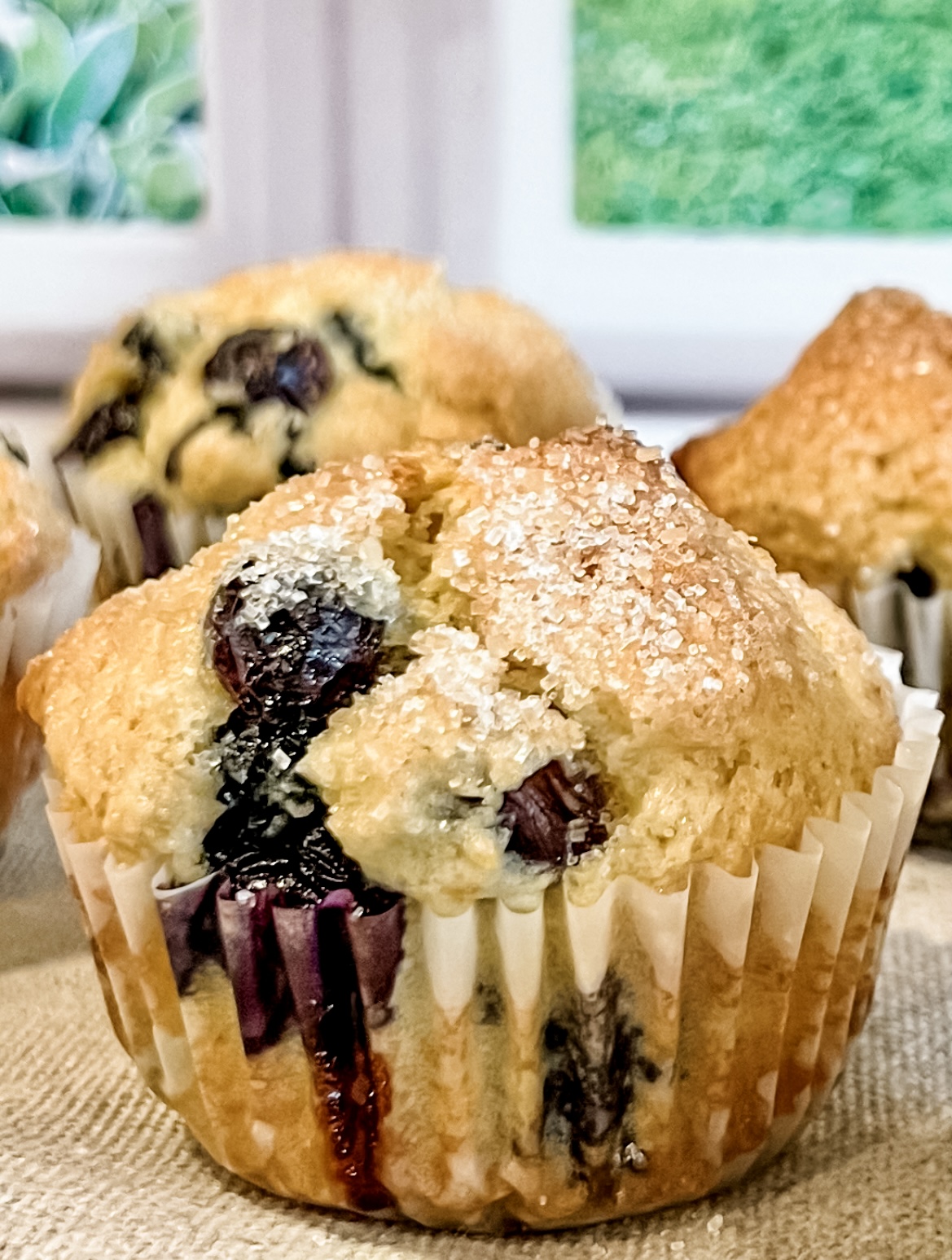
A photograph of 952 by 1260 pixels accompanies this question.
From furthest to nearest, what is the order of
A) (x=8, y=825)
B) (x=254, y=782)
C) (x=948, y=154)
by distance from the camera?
(x=948, y=154) < (x=8, y=825) < (x=254, y=782)

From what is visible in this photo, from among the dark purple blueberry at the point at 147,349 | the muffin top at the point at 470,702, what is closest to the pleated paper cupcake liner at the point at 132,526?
the dark purple blueberry at the point at 147,349

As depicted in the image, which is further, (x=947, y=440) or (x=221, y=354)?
(x=221, y=354)

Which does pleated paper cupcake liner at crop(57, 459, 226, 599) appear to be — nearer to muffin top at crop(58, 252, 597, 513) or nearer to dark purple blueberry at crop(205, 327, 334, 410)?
muffin top at crop(58, 252, 597, 513)

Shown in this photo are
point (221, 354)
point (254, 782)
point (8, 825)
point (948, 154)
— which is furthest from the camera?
point (948, 154)

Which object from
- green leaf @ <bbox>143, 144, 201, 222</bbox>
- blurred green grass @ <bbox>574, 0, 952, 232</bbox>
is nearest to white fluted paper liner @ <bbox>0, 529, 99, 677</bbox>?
green leaf @ <bbox>143, 144, 201, 222</bbox>

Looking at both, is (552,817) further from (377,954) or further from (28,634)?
(28,634)

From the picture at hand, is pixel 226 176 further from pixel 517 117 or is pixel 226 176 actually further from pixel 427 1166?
pixel 427 1166

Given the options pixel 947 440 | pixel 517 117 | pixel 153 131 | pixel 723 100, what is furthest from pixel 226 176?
pixel 947 440
